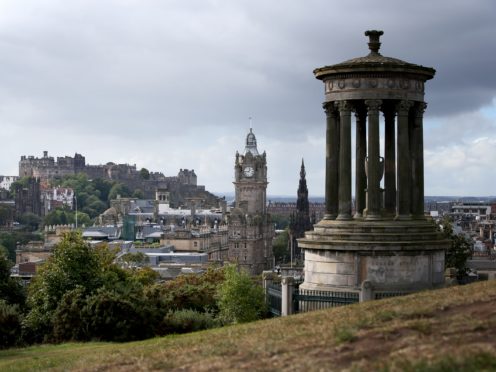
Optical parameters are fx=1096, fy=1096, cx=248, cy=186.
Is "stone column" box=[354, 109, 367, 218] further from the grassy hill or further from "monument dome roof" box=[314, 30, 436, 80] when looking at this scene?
the grassy hill

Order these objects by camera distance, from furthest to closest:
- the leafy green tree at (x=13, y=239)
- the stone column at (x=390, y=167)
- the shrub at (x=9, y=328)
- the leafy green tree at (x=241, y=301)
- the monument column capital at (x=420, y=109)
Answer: the leafy green tree at (x=13, y=239), the shrub at (x=9, y=328), the leafy green tree at (x=241, y=301), the stone column at (x=390, y=167), the monument column capital at (x=420, y=109)

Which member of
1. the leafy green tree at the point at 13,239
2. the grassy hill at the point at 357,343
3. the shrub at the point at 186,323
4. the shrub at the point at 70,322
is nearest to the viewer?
the grassy hill at the point at 357,343

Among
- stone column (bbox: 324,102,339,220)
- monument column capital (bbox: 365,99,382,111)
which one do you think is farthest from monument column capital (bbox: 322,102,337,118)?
monument column capital (bbox: 365,99,382,111)

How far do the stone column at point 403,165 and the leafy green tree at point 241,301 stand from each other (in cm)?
561

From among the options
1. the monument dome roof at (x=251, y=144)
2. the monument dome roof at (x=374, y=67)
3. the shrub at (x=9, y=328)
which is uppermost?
the monument dome roof at (x=251, y=144)

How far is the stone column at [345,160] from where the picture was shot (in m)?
28.9

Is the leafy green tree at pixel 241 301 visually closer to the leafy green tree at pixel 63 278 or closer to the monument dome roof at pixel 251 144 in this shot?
the leafy green tree at pixel 63 278

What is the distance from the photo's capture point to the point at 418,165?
3003 cm

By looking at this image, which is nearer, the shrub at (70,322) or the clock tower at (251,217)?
the shrub at (70,322)

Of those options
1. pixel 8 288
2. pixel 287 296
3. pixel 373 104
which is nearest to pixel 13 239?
pixel 8 288

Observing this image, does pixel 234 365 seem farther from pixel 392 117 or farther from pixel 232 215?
pixel 232 215

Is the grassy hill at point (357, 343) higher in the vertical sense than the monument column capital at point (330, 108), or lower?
lower

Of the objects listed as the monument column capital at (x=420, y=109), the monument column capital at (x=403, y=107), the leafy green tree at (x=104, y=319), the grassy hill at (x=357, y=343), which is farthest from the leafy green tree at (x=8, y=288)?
the grassy hill at (x=357, y=343)

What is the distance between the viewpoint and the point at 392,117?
3022cm
